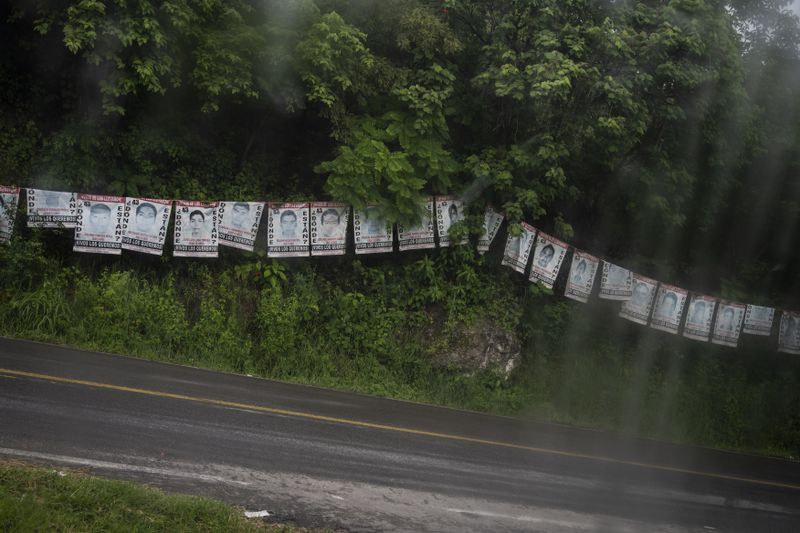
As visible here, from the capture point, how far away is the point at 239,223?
1313 cm

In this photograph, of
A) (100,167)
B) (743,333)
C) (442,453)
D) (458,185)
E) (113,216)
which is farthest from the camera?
(743,333)

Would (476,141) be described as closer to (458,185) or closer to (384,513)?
(458,185)

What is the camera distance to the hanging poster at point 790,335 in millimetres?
16000

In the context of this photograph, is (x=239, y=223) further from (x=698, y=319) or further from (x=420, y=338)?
(x=698, y=319)

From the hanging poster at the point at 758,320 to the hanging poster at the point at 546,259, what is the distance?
4.52 meters

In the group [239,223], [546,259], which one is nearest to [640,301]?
[546,259]

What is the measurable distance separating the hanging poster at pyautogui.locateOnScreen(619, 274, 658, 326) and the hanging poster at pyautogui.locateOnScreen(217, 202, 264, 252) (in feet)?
25.0

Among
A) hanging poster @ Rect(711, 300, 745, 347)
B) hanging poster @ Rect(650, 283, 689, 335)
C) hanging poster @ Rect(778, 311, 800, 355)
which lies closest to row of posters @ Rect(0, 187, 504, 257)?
hanging poster @ Rect(650, 283, 689, 335)

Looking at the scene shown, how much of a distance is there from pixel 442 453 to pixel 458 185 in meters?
6.79

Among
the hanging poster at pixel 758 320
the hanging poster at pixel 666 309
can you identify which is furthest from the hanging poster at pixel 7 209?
the hanging poster at pixel 758 320

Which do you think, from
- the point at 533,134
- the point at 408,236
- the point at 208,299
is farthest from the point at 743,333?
the point at 208,299

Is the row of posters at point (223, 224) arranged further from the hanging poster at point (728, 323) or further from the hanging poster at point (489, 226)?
the hanging poster at point (728, 323)

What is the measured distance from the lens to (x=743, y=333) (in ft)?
52.2

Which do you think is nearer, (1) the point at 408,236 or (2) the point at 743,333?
(1) the point at 408,236
